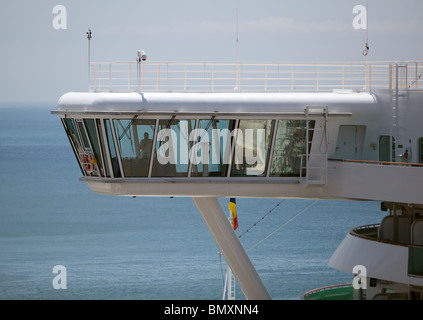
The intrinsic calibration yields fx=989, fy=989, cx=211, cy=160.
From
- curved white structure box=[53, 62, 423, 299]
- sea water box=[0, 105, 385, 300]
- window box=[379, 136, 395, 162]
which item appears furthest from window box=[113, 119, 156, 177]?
sea water box=[0, 105, 385, 300]

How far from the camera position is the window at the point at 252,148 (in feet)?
88.4

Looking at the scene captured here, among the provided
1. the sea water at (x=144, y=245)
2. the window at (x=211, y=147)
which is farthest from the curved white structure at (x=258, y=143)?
the sea water at (x=144, y=245)

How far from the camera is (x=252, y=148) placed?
27.2 metres

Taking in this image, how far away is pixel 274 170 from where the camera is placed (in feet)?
89.7

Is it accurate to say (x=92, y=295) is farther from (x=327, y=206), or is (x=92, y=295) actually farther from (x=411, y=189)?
(x=411, y=189)

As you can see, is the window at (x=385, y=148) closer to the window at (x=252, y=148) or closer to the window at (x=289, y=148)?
the window at (x=289, y=148)

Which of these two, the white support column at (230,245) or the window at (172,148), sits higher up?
the window at (172,148)

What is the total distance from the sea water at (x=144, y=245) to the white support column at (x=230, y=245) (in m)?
38.8

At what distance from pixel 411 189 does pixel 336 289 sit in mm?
6130

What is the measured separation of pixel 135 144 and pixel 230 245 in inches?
187

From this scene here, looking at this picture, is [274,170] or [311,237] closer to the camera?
[274,170]

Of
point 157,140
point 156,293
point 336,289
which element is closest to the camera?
point 157,140

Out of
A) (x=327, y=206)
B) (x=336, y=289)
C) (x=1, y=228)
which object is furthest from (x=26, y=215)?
(x=336, y=289)
